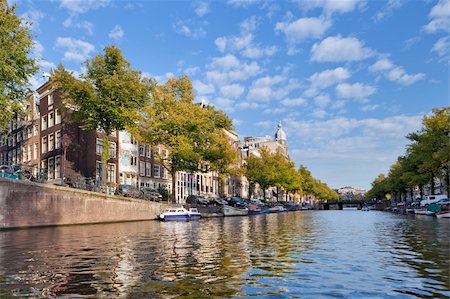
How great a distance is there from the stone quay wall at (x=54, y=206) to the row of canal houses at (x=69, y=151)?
406 cm

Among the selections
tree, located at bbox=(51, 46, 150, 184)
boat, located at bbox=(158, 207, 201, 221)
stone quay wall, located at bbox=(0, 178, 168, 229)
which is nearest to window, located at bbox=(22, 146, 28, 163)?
tree, located at bbox=(51, 46, 150, 184)

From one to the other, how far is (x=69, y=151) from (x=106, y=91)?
17.3m

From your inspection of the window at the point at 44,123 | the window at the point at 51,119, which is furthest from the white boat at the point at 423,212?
the window at the point at 44,123

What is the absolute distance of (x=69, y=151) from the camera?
6228 centimetres

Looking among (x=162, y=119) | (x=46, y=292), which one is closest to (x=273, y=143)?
(x=162, y=119)

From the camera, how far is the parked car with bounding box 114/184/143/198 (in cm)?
5292

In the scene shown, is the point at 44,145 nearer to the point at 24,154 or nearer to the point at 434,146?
the point at 24,154

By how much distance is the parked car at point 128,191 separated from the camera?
5292cm

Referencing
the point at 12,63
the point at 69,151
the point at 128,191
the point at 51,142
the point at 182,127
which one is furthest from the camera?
the point at 51,142

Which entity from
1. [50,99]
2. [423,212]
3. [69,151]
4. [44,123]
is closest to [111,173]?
[69,151]

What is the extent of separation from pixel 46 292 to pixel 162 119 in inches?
1866

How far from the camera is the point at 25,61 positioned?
3934 cm

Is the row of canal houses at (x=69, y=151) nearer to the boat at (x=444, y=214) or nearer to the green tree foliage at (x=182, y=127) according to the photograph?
the green tree foliage at (x=182, y=127)

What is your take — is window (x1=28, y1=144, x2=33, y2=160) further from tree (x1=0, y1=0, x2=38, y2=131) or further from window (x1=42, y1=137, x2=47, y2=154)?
tree (x1=0, y1=0, x2=38, y2=131)
